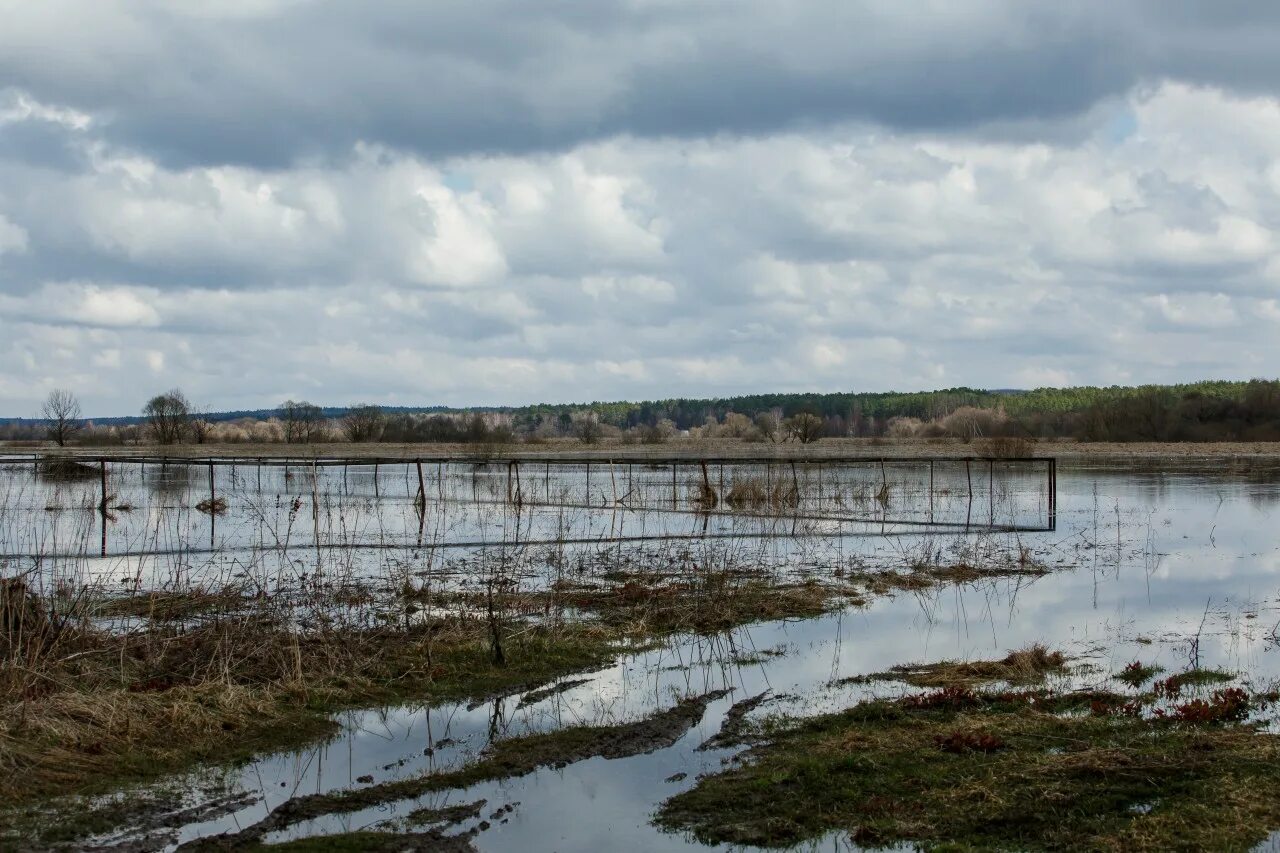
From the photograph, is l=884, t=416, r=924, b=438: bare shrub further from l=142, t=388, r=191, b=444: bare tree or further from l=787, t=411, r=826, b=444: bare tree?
l=142, t=388, r=191, b=444: bare tree

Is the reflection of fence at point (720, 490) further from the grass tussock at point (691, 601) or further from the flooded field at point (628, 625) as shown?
the grass tussock at point (691, 601)

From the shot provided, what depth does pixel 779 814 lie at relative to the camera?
7.75m

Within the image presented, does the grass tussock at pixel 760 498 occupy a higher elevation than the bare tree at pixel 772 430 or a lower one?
lower

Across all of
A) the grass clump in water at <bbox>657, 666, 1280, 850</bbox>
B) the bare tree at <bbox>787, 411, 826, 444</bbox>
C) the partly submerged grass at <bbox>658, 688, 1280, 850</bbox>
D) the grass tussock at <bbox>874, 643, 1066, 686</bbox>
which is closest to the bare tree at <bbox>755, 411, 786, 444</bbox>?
the bare tree at <bbox>787, 411, 826, 444</bbox>

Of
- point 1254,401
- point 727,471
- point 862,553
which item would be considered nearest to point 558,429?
point 1254,401

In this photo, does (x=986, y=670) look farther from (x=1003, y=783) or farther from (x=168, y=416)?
(x=168, y=416)

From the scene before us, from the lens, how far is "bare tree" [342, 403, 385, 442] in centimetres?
12150

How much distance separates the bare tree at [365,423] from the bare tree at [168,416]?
16.4m

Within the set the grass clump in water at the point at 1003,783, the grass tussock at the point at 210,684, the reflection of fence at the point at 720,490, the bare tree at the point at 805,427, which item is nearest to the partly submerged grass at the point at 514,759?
the grass clump in water at the point at 1003,783

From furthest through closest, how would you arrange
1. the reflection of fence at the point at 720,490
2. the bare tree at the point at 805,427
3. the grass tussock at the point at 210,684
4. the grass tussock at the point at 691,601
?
1. the bare tree at the point at 805,427
2. the reflection of fence at the point at 720,490
3. the grass tussock at the point at 691,601
4. the grass tussock at the point at 210,684

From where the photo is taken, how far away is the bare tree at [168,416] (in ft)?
368

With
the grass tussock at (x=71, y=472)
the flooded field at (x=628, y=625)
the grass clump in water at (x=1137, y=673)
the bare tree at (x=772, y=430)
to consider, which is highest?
the bare tree at (x=772, y=430)

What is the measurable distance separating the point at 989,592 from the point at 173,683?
41.6 feet

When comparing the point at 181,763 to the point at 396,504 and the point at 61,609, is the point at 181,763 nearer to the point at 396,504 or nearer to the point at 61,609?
the point at 61,609
